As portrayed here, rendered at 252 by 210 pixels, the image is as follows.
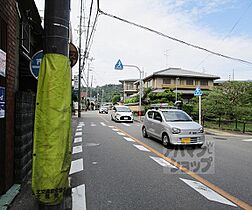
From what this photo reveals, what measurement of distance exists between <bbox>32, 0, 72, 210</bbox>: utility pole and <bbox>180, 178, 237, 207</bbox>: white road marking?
3312 millimetres

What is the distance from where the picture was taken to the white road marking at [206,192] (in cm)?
480

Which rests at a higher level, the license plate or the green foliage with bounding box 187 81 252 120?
the green foliage with bounding box 187 81 252 120

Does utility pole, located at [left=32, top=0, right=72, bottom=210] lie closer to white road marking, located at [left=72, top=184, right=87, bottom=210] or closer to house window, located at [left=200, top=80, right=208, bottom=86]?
white road marking, located at [left=72, top=184, right=87, bottom=210]

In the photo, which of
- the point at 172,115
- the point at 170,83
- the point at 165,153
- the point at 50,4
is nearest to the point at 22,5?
the point at 50,4

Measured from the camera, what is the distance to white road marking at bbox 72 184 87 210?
4.39m

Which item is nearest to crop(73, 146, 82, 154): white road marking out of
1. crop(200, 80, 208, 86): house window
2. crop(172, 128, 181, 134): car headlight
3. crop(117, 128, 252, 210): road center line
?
crop(117, 128, 252, 210): road center line

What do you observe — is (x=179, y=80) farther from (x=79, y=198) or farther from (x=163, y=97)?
(x=79, y=198)

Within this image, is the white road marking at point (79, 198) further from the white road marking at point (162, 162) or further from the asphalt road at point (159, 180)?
the white road marking at point (162, 162)

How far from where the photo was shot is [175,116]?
464 inches

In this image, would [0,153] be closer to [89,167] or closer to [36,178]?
[36,178]

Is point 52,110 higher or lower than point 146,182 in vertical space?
higher

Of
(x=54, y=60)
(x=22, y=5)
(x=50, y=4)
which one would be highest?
(x=22, y=5)

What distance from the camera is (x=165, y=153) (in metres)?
9.57

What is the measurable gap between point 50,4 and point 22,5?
463 centimetres
